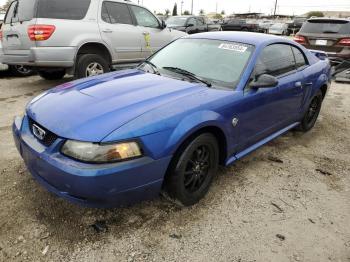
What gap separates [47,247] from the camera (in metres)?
2.42

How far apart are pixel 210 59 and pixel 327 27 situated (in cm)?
715

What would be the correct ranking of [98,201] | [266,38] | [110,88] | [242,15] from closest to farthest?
[98,201]
[110,88]
[266,38]
[242,15]

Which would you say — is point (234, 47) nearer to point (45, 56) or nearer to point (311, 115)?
point (311, 115)

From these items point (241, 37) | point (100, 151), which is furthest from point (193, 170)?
point (241, 37)

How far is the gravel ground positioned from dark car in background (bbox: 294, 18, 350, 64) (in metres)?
6.12

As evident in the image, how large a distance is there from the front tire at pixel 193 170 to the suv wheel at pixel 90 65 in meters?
4.26

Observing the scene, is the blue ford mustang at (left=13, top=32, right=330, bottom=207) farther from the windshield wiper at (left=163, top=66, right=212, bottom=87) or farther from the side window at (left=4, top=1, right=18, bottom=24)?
the side window at (left=4, top=1, right=18, bottom=24)

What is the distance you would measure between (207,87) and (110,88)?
0.92 metres

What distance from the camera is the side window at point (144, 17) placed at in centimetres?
757

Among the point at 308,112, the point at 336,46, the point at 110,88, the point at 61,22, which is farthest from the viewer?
the point at 336,46

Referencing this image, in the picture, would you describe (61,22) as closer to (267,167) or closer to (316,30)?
(267,167)

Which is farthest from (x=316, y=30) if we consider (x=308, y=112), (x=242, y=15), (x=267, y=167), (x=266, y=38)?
(x=242, y=15)

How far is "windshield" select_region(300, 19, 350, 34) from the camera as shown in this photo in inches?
352

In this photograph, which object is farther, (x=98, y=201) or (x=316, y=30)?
(x=316, y=30)
